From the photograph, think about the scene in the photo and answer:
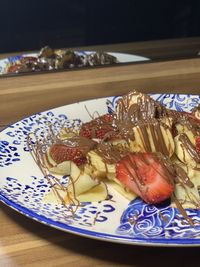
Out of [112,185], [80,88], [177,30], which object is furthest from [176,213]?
[177,30]

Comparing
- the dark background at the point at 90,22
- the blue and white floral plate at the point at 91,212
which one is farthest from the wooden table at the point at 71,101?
the dark background at the point at 90,22

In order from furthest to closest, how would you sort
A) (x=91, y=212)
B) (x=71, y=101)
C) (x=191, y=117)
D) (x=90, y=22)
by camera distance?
(x=90, y=22), (x=71, y=101), (x=191, y=117), (x=91, y=212)

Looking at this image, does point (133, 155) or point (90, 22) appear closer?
point (133, 155)

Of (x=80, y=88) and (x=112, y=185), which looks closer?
(x=112, y=185)

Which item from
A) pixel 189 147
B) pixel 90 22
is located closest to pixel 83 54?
pixel 90 22

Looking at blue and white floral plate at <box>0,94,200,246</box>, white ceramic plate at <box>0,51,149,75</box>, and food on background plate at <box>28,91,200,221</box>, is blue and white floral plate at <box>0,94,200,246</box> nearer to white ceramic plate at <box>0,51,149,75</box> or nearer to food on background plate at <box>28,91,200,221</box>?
food on background plate at <box>28,91,200,221</box>

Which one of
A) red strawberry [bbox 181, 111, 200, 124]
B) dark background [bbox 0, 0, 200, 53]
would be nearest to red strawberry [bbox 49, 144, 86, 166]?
red strawberry [bbox 181, 111, 200, 124]

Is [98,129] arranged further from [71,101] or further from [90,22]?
[90,22]

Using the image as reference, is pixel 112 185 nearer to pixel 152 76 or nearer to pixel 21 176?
pixel 21 176

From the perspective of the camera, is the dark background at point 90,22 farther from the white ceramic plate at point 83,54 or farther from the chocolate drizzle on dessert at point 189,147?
the chocolate drizzle on dessert at point 189,147
